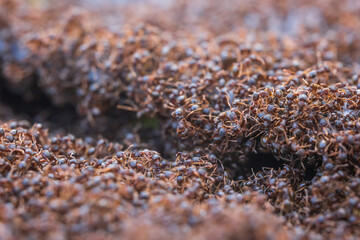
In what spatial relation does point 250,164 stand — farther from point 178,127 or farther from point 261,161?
point 178,127

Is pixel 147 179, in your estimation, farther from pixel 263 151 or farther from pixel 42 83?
pixel 42 83

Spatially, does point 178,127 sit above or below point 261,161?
above

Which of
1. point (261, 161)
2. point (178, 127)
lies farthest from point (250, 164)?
point (178, 127)

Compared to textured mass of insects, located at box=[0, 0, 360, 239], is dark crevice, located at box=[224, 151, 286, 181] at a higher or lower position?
lower

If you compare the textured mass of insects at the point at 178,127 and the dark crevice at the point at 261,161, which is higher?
the textured mass of insects at the point at 178,127

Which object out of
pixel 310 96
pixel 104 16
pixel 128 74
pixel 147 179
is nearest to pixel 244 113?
pixel 310 96

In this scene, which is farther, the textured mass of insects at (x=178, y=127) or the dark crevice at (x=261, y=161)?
the dark crevice at (x=261, y=161)

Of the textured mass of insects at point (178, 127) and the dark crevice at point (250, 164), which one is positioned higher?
the textured mass of insects at point (178, 127)

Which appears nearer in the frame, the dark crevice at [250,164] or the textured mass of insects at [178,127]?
the textured mass of insects at [178,127]
